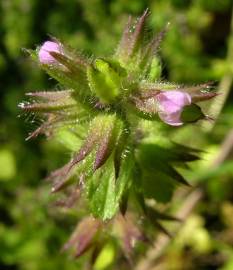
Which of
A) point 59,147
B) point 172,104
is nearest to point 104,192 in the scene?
point 172,104

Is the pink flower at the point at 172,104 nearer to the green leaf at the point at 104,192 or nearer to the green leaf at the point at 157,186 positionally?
the green leaf at the point at 104,192

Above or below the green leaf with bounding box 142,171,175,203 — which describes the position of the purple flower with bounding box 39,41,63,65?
above

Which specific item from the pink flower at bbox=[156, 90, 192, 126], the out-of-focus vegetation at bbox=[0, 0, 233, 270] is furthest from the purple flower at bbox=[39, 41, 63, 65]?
the out-of-focus vegetation at bbox=[0, 0, 233, 270]

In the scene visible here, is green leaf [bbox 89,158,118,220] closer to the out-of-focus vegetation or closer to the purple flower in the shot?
the purple flower

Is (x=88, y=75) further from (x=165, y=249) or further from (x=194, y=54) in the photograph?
(x=194, y=54)

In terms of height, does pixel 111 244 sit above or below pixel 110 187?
below

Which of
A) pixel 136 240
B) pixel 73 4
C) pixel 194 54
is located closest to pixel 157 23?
pixel 194 54

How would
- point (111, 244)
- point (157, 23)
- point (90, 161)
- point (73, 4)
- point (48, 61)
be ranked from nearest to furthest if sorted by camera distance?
point (48, 61)
point (90, 161)
point (111, 244)
point (157, 23)
point (73, 4)

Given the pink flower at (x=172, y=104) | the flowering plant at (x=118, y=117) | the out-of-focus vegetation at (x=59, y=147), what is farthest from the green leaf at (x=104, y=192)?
the out-of-focus vegetation at (x=59, y=147)
